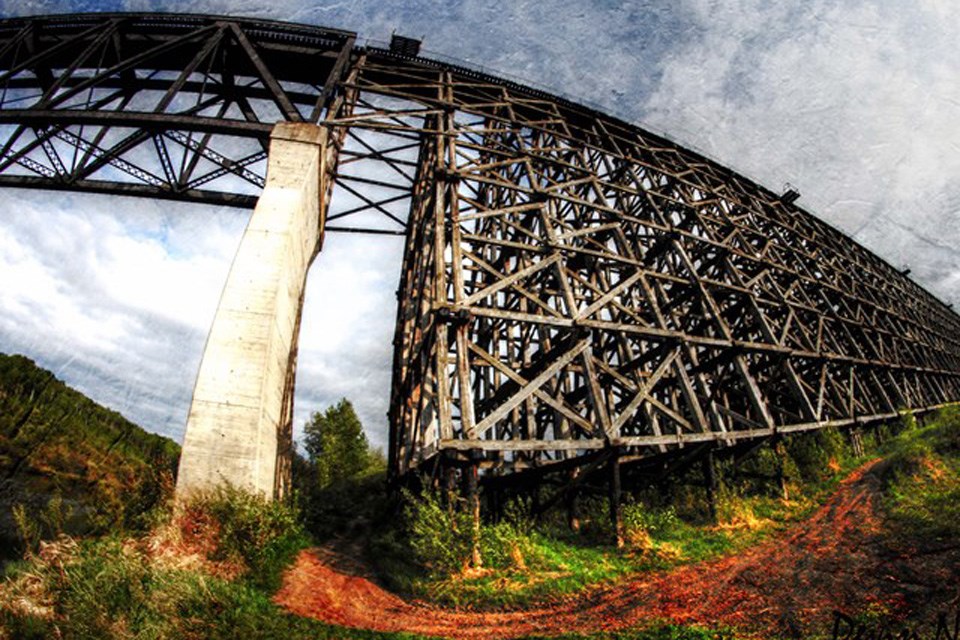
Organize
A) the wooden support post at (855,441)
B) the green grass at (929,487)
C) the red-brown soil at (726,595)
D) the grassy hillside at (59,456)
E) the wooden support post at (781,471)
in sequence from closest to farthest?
the red-brown soil at (726,595), the green grass at (929,487), the grassy hillside at (59,456), the wooden support post at (781,471), the wooden support post at (855,441)

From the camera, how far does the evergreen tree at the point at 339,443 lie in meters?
24.1

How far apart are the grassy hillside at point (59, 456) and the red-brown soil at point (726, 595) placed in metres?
2.68

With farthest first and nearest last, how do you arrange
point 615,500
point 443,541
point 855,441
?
1. point 855,441
2. point 615,500
3. point 443,541

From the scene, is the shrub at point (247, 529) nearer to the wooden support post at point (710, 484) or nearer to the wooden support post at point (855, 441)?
the wooden support post at point (710, 484)

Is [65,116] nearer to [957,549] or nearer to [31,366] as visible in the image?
[31,366]

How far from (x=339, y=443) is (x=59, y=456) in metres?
19.4

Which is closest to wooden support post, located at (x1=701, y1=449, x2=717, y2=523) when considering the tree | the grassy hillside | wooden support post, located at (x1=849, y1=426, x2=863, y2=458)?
wooden support post, located at (x1=849, y1=426, x2=863, y2=458)

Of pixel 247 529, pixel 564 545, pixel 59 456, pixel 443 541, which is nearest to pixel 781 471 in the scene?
pixel 564 545

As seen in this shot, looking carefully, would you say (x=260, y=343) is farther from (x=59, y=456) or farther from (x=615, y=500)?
(x=615, y=500)

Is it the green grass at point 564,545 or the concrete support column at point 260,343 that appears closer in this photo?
the green grass at point 564,545

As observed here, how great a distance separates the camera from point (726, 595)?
432cm

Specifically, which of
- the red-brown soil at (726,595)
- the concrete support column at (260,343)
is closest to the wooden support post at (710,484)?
the red-brown soil at (726,595)

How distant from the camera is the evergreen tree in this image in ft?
79.0

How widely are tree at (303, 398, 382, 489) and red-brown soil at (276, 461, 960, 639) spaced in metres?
18.7
